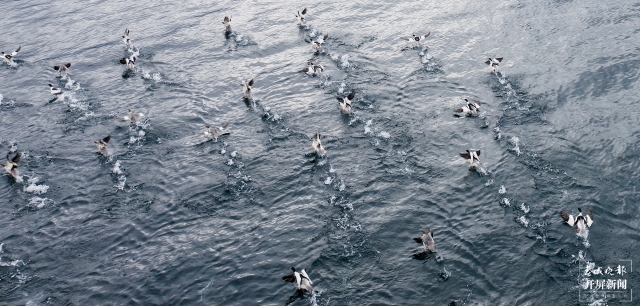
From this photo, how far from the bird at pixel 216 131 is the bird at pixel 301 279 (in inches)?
367

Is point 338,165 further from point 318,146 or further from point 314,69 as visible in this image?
point 314,69

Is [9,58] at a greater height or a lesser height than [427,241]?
greater

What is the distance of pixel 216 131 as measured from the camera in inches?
882

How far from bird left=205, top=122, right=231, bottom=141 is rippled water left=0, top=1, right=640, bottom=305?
0.48 metres

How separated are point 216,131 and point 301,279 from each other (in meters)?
9.92

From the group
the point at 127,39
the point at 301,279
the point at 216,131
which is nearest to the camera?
the point at 301,279

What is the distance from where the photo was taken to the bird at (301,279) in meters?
14.5

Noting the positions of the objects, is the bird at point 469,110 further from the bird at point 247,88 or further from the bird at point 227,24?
the bird at point 227,24

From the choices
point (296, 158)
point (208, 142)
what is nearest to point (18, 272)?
point (208, 142)

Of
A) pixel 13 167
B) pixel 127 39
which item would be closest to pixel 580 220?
pixel 13 167

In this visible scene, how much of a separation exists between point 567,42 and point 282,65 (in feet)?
49.2

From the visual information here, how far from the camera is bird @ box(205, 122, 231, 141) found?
872 inches

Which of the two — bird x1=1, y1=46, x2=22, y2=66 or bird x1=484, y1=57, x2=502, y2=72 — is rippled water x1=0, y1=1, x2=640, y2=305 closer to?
bird x1=484, y1=57, x2=502, y2=72

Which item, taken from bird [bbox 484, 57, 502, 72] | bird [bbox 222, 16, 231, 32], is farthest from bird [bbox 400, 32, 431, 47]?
bird [bbox 222, 16, 231, 32]
